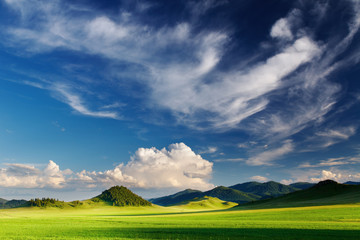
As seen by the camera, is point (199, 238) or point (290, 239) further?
point (199, 238)

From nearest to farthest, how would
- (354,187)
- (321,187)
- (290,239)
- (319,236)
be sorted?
1. (290,239)
2. (319,236)
3. (354,187)
4. (321,187)

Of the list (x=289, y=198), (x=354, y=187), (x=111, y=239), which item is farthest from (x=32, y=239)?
(x=354, y=187)

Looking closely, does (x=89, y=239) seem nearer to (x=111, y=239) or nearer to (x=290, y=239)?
(x=111, y=239)

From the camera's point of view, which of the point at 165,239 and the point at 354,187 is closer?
the point at 165,239

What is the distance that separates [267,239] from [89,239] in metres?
23.2

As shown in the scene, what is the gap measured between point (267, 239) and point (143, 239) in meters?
16.0

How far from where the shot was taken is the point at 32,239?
108ft

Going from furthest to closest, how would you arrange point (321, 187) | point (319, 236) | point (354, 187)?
point (321, 187)
point (354, 187)
point (319, 236)

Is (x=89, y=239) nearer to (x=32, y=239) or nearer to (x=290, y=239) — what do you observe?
(x=32, y=239)

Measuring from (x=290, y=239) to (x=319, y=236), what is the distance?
5180mm

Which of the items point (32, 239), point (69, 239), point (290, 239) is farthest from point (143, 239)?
point (290, 239)

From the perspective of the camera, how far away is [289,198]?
16512 centimetres

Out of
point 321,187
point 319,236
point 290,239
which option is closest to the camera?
point 290,239

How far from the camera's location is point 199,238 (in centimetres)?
3269
